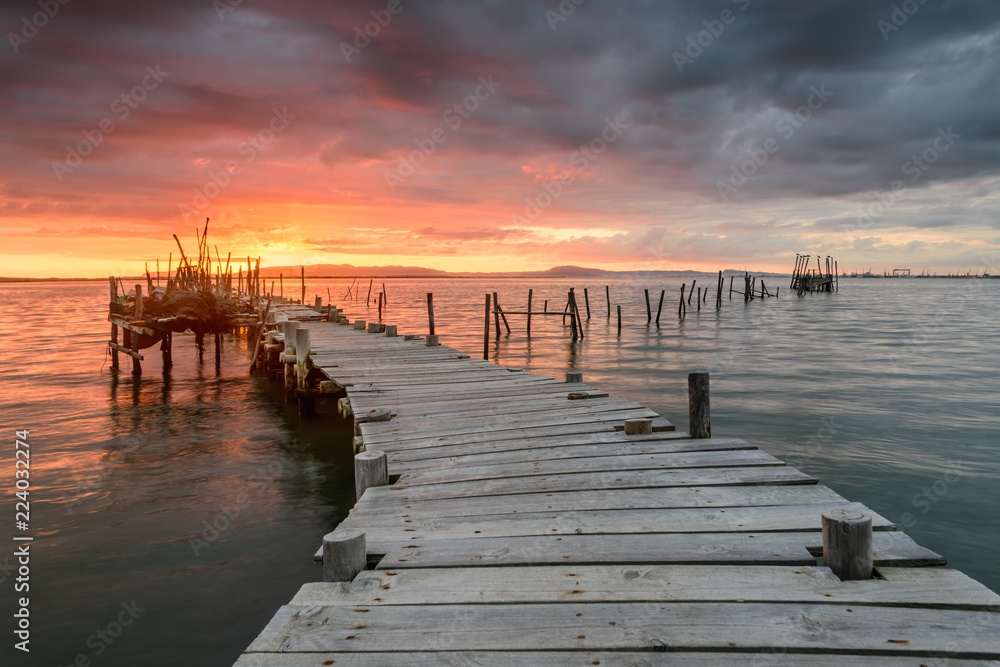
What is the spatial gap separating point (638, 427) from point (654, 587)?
11.3 feet

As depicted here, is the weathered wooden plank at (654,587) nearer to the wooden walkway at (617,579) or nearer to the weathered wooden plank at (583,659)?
the wooden walkway at (617,579)

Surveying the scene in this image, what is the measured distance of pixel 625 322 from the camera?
148ft

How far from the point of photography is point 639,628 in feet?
9.52

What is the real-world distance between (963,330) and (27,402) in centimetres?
4847

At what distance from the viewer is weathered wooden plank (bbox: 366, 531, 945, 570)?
3609 mm

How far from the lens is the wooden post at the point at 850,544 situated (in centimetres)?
330

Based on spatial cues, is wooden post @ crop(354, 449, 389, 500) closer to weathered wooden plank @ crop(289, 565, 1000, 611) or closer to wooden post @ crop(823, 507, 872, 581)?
weathered wooden plank @ crop(289, 565, 1000, 611)

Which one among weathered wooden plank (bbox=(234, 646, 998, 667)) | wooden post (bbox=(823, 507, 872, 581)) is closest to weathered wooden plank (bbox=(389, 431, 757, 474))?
wooden post (bbox=(823, 507, 872, 581))

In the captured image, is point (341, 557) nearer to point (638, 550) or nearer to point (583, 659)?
point (583, 659)

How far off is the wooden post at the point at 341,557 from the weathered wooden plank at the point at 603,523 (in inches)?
21.8

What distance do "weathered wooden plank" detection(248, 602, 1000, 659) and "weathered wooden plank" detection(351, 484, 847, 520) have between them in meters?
1.41

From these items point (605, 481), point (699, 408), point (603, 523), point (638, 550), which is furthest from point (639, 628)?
point (699, 408)

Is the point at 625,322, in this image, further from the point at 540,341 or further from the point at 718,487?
the point at 718,487

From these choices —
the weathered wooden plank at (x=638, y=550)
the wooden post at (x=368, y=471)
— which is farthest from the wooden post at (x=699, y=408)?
the wooden post at (x=368, y=471)
